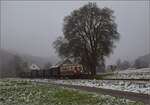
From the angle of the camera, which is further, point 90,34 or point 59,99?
point 90,34

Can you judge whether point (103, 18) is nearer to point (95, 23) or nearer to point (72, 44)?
point (95, 23)

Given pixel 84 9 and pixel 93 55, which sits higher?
pixel 84 9

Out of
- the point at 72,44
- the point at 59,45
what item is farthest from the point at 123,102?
the point at 59,45

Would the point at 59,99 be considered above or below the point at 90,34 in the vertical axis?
below

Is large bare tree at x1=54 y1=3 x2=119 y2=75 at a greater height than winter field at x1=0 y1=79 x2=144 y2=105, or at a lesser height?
greater

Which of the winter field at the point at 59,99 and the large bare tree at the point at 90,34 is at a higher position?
the large bare tree at the point at 90,34

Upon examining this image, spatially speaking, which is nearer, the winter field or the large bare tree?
the winter field

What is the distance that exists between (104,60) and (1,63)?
117m

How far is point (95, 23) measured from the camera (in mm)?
63250

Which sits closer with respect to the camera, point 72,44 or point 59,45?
point 72,44

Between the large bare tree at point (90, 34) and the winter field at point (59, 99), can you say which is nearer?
the winter field at point (59, 99)

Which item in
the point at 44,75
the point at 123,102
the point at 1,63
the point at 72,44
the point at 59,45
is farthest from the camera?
the point at 1,63

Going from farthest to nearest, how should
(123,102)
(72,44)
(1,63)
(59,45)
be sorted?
1. (1,63)
2. (59,45)
3. (72,44)
4. (123,102)

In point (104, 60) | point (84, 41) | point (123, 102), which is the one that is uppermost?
point (84, 41)
